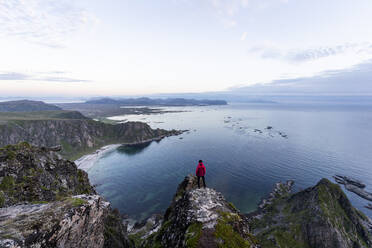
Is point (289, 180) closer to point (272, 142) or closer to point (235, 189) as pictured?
point (235, 189)

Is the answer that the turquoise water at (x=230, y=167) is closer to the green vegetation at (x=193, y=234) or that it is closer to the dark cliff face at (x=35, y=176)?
the dark cliff face at (x=35, y=176)

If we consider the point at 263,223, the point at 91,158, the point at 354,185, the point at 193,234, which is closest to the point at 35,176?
the point at 193,234

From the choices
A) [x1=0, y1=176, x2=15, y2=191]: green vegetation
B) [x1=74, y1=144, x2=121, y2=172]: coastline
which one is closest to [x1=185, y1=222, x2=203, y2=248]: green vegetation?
[x1=0, y1=176, x2=15, y2=191]: green vegetation

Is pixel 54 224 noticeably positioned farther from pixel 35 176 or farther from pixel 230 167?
pixel 230 167

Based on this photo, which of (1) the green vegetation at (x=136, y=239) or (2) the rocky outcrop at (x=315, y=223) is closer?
(1) the green vegetation at (x=136, y=239)

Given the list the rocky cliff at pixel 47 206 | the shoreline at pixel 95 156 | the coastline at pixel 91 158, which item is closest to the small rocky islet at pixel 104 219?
the rocky cliff at pixel 47 206

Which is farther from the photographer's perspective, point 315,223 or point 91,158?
point 91,158

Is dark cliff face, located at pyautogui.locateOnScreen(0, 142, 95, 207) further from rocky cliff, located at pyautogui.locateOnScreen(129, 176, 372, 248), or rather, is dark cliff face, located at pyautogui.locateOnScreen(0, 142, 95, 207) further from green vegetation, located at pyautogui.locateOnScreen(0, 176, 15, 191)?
rocky cliff, located at pyautogui.locateOnScreen(129, 176, 372, 248)
